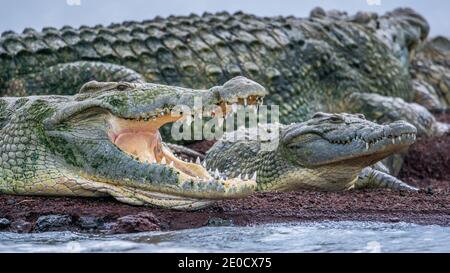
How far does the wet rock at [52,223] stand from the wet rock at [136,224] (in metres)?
0.32

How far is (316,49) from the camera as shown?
38.8 ft

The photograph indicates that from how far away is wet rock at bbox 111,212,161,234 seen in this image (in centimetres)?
617

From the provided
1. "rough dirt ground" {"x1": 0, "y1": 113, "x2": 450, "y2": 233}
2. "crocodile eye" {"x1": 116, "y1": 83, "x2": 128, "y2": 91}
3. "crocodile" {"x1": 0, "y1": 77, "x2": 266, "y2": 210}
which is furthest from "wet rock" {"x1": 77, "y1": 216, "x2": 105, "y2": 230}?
"crocodile eye" {"x1": 116, "y1": 83, "x2": 128, "y2": 91}

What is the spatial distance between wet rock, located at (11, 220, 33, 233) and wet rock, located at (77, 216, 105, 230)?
0.30 m

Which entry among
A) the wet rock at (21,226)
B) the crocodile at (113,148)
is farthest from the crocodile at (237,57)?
the wet rock at (21,226)

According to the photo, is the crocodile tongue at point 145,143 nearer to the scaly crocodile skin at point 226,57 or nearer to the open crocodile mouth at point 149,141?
the open crocodile mouth at point 149,141

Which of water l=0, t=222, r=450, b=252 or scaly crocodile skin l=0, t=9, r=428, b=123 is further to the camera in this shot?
scaly crocodile skin l=0, t=9, r=428, b=123

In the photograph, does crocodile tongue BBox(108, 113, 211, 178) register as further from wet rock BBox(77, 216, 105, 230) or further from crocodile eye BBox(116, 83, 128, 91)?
wet rock BBox(77, 216, 105, 230)

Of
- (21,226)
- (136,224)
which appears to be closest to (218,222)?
(136,224)

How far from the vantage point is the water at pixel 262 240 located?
568cm

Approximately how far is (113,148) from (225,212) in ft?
2.73

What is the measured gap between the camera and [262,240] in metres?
5.93

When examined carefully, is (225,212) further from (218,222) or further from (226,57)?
(226,57)
